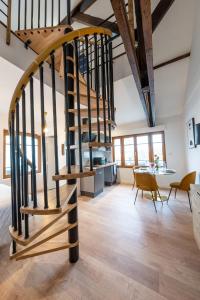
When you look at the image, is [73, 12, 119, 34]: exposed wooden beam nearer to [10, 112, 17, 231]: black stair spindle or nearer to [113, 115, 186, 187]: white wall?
[10, 112, 17, 231]: black stair spindle

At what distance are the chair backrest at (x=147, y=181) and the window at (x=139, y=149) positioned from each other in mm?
1720

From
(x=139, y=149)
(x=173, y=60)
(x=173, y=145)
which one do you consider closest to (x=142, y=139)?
(x=139, y=149)

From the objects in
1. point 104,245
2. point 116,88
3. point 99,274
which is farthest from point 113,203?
point 116,88

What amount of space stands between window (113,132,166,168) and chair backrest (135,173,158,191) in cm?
172

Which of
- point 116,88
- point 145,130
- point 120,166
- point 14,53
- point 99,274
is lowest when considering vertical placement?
point 99,274

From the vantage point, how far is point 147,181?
3244 mm

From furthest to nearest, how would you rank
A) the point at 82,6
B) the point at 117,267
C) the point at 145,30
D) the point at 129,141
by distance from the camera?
the point at 129,141
the point at 82,6
the point at 117,267
the point at 145,30

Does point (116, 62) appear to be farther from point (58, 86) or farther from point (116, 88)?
point (58, 86)

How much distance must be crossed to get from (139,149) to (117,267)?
14.7 ft

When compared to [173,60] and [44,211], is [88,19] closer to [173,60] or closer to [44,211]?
[173,60]

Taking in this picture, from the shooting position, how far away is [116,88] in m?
4.18

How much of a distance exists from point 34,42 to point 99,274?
3003 millimetres

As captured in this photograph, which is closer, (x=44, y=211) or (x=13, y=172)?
(x=44, y=211)

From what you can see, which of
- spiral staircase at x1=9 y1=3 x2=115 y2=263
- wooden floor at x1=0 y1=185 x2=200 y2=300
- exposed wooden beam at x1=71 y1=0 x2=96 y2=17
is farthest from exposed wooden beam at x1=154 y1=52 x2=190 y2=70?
wooden floor at x1=0 y1=185 x2=200 y2=300
